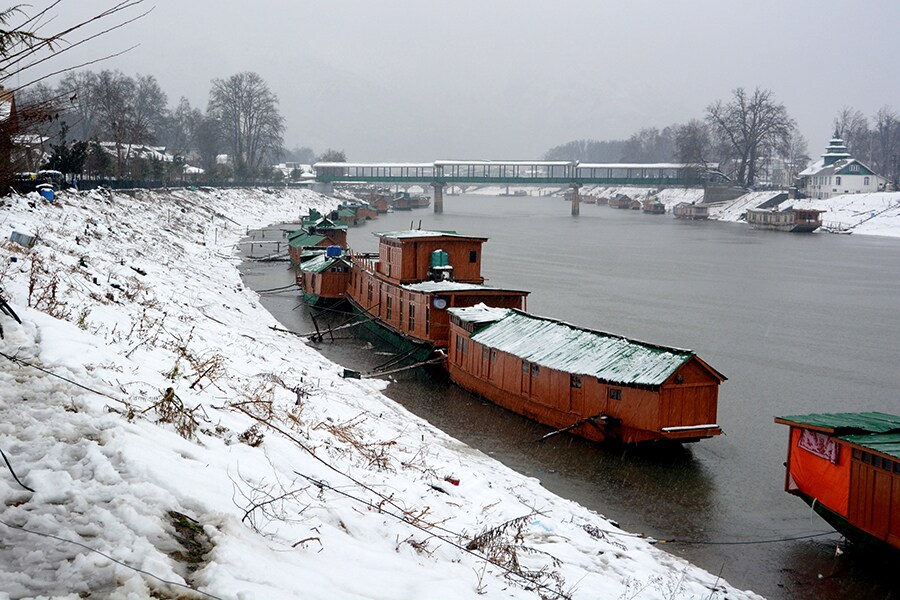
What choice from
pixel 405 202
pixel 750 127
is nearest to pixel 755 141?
pixel 750 127

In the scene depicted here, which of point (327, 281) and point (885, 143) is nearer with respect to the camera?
point (327, 281)

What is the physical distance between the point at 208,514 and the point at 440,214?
121605 millimetres

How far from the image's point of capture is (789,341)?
34.3 metres

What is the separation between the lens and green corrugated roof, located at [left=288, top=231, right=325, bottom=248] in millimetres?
53125

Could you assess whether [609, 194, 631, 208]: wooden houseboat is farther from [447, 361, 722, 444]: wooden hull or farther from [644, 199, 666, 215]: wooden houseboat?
[447, 361, 722, 444]: wooden hull

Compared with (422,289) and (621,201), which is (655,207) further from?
(422,289)

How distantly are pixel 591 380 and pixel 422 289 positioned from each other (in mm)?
11507

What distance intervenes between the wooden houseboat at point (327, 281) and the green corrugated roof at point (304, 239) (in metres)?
9.55

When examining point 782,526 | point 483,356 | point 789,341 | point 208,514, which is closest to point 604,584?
point 208,514

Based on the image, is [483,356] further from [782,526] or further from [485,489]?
[485,489]

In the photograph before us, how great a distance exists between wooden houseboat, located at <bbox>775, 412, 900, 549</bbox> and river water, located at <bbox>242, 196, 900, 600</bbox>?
80 cm

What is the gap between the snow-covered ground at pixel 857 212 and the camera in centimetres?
8894

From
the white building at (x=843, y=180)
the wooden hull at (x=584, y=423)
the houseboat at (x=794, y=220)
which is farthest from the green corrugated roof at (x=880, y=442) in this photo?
the white building at (x=843, y=180)

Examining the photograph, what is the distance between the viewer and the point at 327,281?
42125 millimetres
